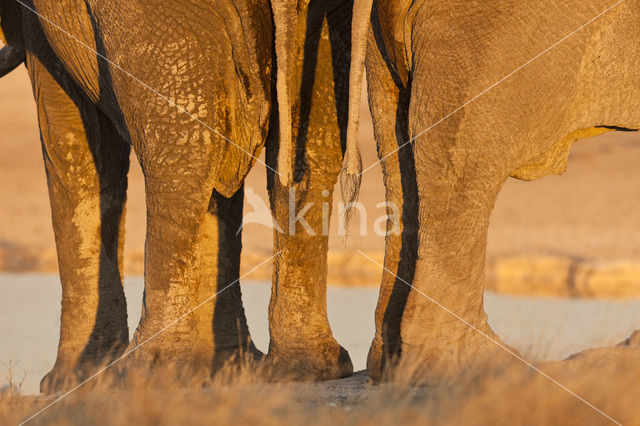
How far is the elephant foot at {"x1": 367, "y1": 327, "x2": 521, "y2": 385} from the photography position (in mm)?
2947

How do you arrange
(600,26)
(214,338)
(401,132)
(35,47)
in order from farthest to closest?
(35,47)
(214,338)
(401,132)
(600,26)

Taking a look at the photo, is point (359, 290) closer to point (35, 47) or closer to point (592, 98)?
point (35, 47)

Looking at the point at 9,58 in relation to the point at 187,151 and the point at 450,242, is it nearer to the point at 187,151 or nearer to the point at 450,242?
the point at 187,151

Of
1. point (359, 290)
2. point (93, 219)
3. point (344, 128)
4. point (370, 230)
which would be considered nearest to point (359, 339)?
point (359, 290)

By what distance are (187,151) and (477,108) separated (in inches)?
34.3

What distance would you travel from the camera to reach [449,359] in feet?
9.82

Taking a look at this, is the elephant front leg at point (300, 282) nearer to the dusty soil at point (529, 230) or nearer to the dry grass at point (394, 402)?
the dry grass at point (394, 402)

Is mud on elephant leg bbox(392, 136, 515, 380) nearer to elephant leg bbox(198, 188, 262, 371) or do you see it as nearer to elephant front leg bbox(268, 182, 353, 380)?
elephant front leg bbox(268, 182, 353, 380)

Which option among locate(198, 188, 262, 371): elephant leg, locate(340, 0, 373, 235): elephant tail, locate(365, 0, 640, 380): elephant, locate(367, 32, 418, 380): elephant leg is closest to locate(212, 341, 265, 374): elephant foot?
locate(198, 188, 262, 371): elephant leg

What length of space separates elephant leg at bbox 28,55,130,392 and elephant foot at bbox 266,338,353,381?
0.79 m

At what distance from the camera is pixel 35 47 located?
413cm

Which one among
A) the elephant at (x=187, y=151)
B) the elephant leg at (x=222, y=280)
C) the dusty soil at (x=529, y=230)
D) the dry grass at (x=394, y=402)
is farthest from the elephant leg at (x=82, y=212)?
the dusty soil at (x=529, y=230)

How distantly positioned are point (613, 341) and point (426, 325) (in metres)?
0.78

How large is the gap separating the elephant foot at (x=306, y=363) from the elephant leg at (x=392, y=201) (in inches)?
10.7
